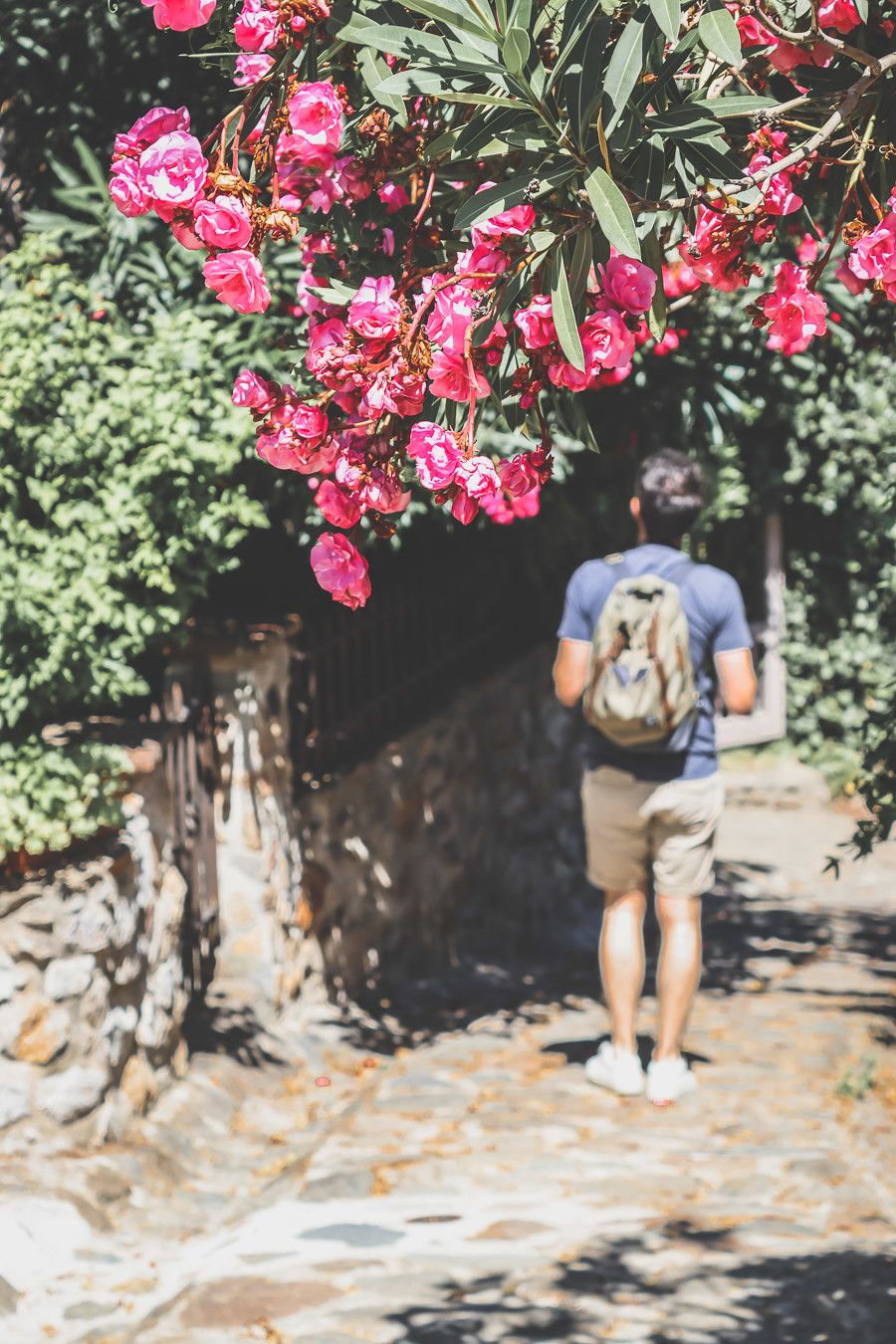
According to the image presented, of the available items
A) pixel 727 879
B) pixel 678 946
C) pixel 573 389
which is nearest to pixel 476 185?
pixel 573 389

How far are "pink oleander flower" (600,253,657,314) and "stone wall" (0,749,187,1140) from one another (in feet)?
8.23

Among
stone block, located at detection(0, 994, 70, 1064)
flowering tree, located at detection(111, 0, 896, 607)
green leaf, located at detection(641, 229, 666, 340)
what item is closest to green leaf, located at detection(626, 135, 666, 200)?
flowering tree, located at detection(111, 0, 896, 607)

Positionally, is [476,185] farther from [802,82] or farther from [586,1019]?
[586,1019]

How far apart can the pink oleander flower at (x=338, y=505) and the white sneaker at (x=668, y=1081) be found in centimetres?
302

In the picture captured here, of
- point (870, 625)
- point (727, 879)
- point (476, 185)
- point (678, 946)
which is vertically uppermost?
point (476, 185)

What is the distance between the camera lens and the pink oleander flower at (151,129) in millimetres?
2162

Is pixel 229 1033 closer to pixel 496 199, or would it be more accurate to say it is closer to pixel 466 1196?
pixel 466 1196

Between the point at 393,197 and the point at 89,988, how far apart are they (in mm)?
2434

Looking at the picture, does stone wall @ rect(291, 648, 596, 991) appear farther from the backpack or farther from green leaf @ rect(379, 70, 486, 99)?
green leaf @ rect(379, 70, 486, 99)

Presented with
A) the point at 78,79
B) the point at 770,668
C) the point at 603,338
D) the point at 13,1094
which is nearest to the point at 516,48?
the point at 603,338

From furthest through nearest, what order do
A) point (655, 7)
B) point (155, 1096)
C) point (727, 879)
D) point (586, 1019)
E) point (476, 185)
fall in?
1. point (727, 879)
2. point (586, 1019)
3. point (155, 1096)
4. point (476, 185)
5. point (655, 7)

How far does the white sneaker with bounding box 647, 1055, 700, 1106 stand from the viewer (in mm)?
4789

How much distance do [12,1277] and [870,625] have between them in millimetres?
9067

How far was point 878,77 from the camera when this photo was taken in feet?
7.02
